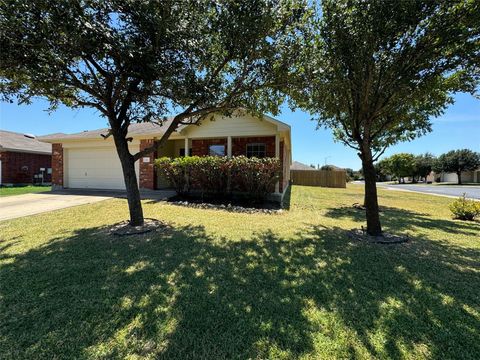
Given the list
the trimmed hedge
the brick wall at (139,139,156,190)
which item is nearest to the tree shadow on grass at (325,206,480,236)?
the trimmed hedge

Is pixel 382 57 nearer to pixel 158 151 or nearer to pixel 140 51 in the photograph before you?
pixel 140 51

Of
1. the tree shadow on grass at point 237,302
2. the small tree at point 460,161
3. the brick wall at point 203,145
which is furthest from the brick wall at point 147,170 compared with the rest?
the small tree at point 460,161

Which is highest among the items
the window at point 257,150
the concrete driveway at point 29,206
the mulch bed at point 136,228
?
the window at point 257,150

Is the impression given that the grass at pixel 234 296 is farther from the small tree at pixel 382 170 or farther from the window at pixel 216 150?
the small tree at pixel 382 170

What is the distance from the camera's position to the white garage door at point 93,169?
13.1m

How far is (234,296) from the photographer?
9.80 feet

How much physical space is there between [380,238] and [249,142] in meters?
8.25

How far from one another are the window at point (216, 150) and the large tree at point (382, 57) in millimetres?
7166

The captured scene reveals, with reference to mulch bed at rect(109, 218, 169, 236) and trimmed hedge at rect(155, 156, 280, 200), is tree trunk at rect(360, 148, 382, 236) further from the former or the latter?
mulch bed at rect(109, 218, 169, 236)

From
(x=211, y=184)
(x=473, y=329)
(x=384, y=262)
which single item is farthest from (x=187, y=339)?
(x=211, y=184)

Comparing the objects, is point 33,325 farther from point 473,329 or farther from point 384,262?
point 384,262

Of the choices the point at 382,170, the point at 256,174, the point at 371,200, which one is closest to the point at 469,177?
the point at 382,170

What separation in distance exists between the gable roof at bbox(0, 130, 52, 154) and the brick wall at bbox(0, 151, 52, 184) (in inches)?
16.3

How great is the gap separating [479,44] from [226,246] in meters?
6.34
